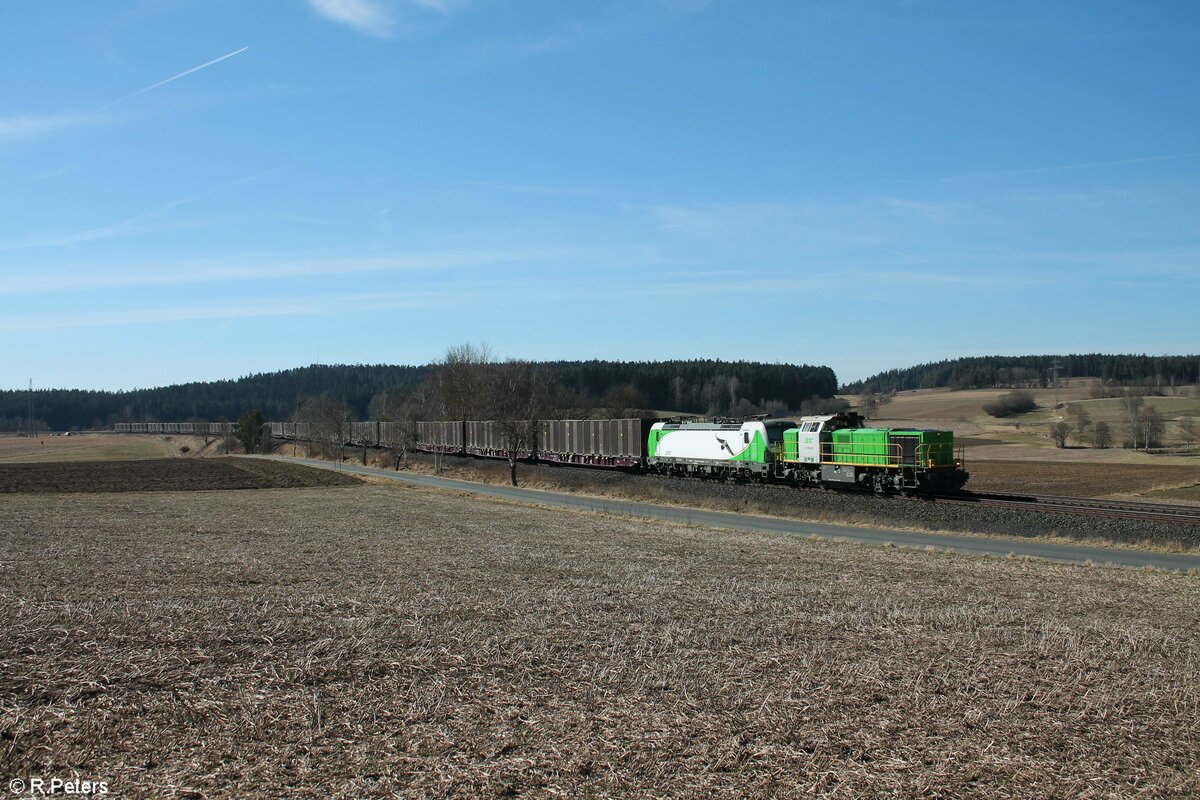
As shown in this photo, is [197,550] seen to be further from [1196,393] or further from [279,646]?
[1196,393]

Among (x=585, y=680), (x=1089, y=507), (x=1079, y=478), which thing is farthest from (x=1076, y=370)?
(x=585, y=680)

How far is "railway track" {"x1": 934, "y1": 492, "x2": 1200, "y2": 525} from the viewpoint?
29.5m

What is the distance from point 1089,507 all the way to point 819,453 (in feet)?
38.2

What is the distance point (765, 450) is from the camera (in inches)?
1752

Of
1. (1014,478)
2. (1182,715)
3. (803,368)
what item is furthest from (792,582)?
(803,368)

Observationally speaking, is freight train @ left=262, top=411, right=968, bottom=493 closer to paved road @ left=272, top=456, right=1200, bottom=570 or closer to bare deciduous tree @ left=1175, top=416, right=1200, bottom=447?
paved road @ left=272, top=456, right=1200, bottom=570

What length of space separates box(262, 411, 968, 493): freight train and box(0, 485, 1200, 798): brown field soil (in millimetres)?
19960

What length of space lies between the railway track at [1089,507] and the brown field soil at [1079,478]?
28.3 ft

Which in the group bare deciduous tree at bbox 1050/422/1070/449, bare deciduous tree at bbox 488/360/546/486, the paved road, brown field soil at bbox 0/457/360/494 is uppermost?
bare deciduous tree at bbox 488/360/546/486

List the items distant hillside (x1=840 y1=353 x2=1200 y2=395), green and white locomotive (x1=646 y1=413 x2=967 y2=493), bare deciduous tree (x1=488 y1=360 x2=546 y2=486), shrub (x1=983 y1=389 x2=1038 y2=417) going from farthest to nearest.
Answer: distant hillside (x1=840 y1=353 x2=1200 y2=395) < shrub (x1=983 y1=389 x2=1038 y2=417) < bare deciduous tree (x1=488 y1=360 x2=546 y2=486) < green and white locomotive (x1=646 y1=413 x2=967 y2=493)

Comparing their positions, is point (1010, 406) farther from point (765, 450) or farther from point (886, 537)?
point (886, 537)

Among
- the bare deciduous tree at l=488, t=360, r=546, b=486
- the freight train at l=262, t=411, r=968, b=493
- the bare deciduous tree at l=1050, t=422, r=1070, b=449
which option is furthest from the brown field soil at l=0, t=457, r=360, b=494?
the bare deciduous tree at l=1050, t=422, r=1070, b=449

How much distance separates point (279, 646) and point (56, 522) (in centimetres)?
2053

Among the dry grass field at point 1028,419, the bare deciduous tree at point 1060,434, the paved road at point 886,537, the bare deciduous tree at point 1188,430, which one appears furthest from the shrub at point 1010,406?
the paved road at point 886,537
